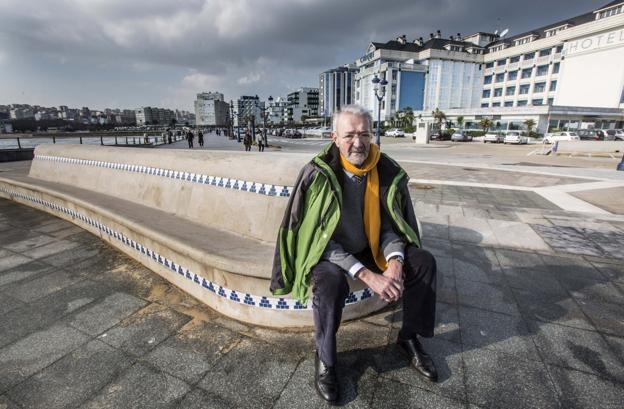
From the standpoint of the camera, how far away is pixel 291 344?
97.3 inches

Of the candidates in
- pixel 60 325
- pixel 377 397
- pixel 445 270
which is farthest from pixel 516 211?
pixel 60 325

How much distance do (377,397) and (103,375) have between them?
1874 mm

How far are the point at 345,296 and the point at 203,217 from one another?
2.56 meters

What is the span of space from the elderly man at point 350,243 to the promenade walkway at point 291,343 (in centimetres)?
26

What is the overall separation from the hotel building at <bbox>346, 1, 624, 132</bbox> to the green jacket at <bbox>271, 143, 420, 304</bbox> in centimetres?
3235

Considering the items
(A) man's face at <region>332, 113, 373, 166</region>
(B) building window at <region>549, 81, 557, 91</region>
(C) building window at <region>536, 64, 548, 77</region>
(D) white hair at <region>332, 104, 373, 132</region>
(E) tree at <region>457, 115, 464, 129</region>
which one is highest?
(C) building window at <region>536, 64, 548, 77</region>

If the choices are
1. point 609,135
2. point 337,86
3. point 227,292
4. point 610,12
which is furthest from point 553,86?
point 227,292

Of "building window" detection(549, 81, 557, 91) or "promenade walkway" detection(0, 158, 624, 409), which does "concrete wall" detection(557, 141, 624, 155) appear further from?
"building window" detection(549, 81, 557, 91)

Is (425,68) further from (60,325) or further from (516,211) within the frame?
(60,325)

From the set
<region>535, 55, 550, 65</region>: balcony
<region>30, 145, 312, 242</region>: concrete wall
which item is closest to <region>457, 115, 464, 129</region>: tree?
<region>535, 55, 550, 65</region>: balcony

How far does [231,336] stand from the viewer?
2.55 metres

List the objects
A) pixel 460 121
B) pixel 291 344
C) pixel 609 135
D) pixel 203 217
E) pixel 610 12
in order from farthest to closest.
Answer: pixel 460 121 < pixel 610 12 < pixel 609 135 < pixel 203 217 < pixel 291 344

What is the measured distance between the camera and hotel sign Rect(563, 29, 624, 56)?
53188 mm

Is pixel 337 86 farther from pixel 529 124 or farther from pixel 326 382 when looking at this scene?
pixel 326 382
